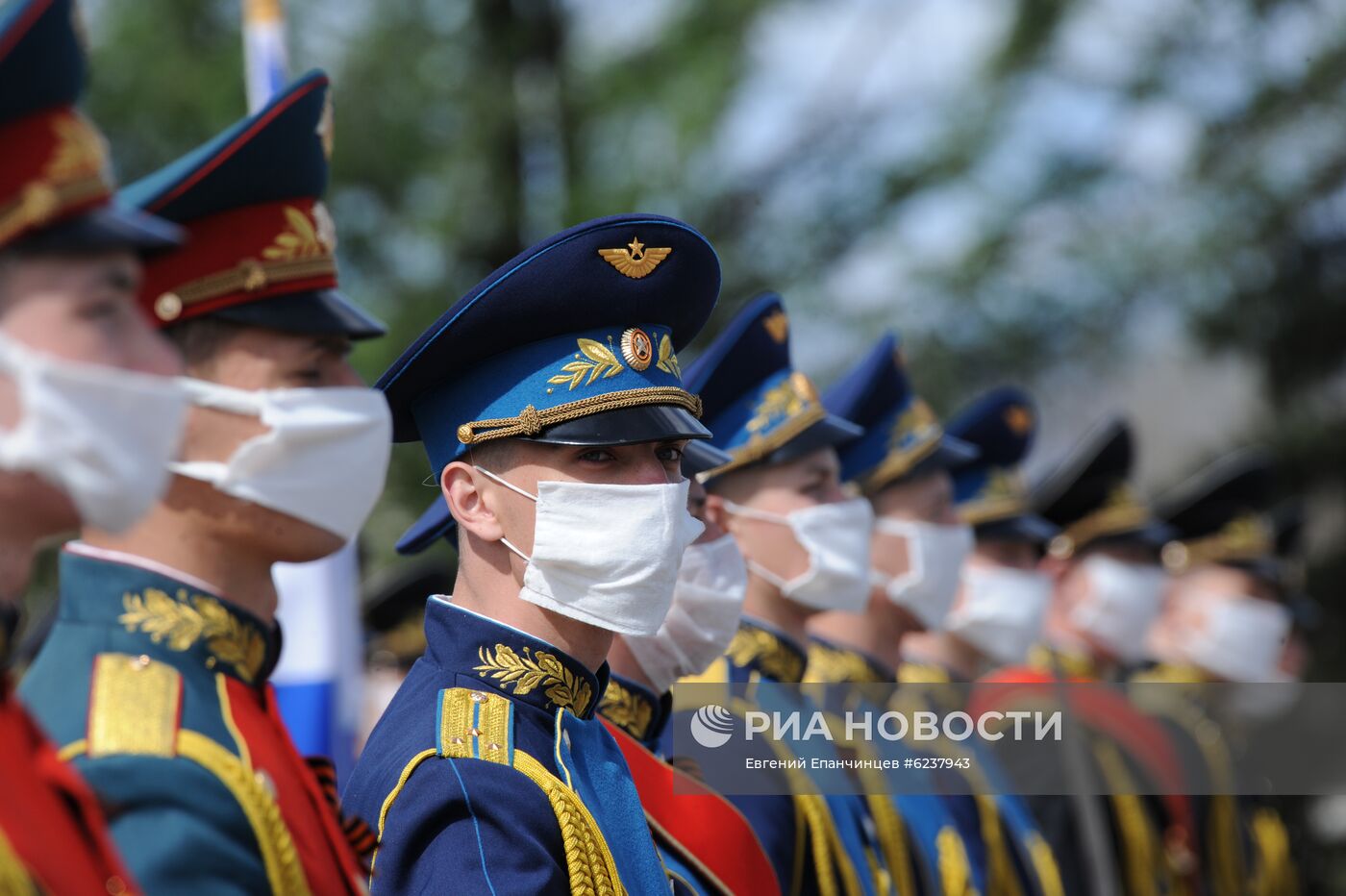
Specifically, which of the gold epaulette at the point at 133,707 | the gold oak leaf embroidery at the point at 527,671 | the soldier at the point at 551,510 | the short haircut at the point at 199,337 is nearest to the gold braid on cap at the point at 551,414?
the soldier at the point at 551,510

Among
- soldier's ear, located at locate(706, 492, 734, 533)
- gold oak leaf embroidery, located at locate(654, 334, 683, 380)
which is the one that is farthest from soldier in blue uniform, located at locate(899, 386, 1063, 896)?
gold oak leaf embroidery, located at locate(654, 334, 683, 380)

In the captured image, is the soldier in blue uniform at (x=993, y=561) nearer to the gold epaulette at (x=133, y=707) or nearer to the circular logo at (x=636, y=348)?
the circular logo at (x=636, y=348)

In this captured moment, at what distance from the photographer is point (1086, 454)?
859 centimetres

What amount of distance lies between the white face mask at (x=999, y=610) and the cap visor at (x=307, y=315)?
4713 mm

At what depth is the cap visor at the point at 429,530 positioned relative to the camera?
3809 mm

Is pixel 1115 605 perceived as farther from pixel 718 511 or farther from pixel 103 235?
pixel 103 235

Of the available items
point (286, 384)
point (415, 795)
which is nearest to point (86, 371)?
point (286, 384)

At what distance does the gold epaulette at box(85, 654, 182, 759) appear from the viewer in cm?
241

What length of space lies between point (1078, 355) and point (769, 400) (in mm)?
9004

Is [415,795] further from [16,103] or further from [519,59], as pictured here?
[519,59]

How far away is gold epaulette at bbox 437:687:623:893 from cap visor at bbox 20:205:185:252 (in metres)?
1.20

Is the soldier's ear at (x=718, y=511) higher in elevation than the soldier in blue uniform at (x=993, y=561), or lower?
lower

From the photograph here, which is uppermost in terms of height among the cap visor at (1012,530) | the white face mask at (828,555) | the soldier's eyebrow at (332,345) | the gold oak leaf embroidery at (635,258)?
the cap visor at (1012,530)

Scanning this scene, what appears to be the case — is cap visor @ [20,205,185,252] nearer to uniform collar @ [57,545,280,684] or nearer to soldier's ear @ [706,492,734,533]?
uniform collar @ [57,545,280,684]
